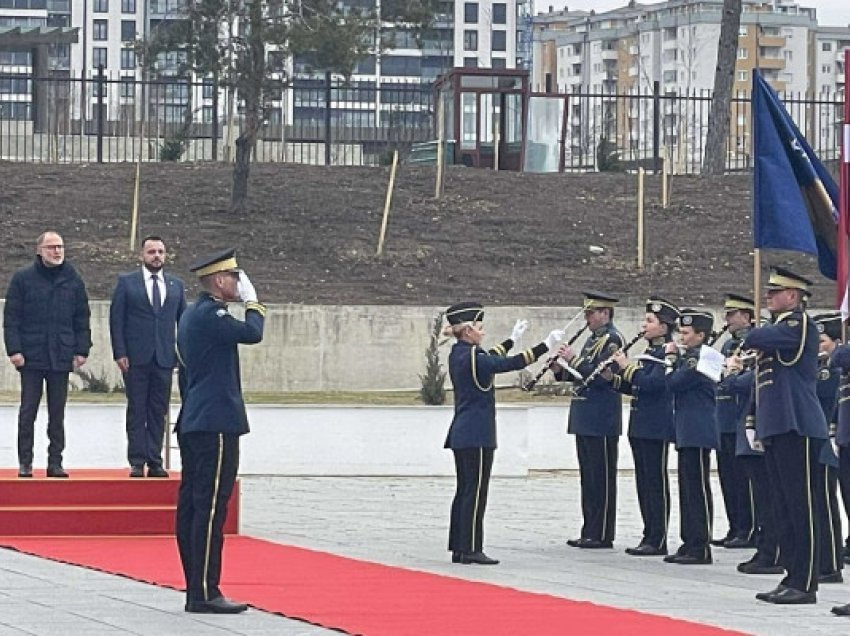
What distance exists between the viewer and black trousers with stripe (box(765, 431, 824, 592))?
12523 millimetres

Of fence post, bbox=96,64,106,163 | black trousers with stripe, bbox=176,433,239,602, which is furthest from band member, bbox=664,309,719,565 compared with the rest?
fence post, bbox=96,64,106,163

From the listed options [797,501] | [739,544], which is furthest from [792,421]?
[739,544]

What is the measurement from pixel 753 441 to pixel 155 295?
16.6ft

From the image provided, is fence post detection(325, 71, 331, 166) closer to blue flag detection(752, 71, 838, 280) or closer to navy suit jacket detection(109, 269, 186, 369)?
navy suit jacket detection(109, 269, 186, 369)

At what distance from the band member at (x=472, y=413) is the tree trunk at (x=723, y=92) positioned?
20.1 m

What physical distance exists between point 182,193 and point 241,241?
2335 mm

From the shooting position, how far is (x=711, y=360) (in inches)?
545

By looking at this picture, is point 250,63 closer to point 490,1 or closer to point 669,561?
point 669,561

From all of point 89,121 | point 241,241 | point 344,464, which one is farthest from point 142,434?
point 89,121

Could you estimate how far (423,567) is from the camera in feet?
46.6

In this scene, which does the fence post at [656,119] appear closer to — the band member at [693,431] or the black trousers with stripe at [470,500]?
the band member at [693,431]

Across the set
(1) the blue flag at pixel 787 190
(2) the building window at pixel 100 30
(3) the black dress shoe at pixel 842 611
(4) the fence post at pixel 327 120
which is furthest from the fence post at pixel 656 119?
(2) the building window at pixel 100 30

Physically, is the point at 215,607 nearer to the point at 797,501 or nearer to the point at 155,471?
the point at 797,501

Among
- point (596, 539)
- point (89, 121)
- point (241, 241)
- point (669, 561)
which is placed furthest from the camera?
point (89, 121)
